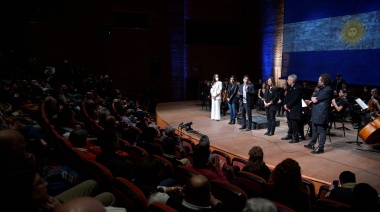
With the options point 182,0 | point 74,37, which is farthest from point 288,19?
point 74,37

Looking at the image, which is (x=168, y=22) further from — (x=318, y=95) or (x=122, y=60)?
(x=318, y=95)

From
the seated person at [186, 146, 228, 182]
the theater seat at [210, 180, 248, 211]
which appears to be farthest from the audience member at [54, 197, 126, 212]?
the seated person at [186, 146, 228, 182]

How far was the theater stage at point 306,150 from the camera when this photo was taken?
4484 millimetres

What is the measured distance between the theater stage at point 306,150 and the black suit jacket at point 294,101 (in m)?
0.70

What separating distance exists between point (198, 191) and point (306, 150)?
4.51 m

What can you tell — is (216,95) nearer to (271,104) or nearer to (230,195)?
(271,104)

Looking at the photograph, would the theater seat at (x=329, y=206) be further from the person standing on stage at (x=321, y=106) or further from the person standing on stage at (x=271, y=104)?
the person standing on stage at (x=271, y=104)

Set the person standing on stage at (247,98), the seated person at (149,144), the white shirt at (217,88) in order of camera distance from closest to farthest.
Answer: the seated person at (149,144) < the person standing on stage at (247,98) < the white shirt at (217,88)

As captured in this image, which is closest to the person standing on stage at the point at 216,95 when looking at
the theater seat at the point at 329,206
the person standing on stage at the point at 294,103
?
the person standing on stage at the point at 294,103

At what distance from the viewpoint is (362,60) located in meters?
9.34

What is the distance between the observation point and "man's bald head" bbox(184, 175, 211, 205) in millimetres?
1823

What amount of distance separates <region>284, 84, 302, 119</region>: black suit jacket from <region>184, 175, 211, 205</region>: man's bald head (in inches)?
180

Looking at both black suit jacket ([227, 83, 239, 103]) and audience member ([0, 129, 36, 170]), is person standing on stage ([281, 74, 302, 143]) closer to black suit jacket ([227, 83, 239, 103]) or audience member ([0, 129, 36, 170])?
black suit jacket ([227, 83, 239, 103])

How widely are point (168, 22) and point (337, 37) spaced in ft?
23.7
